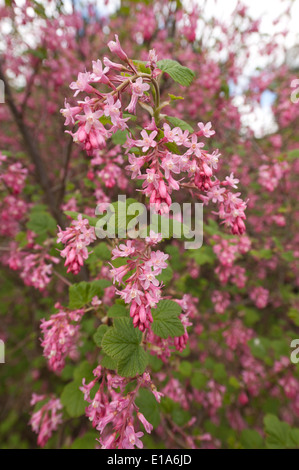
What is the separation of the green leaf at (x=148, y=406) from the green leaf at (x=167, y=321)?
81cm

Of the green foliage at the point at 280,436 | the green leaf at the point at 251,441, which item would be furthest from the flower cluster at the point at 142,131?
the green leaf at the point at 251,441

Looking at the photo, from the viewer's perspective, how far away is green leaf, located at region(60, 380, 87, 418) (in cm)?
188

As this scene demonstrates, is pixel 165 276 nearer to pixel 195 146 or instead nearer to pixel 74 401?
pixel 195 146

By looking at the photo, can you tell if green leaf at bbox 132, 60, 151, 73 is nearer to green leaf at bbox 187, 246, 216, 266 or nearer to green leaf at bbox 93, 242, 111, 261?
green leaf at bbox 93, 242, 111, 261

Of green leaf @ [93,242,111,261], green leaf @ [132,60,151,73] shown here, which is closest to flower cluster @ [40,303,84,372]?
green leaf @ [93,242,111,261]

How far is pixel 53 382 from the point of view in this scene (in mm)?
5398

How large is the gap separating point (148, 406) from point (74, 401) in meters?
0.55

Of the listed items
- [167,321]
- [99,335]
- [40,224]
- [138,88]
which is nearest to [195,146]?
[138,88]

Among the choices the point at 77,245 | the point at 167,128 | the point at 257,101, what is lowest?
the point at 77,245

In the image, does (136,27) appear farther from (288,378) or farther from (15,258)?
(288,378)

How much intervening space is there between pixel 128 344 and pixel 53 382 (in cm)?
504

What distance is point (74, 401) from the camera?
1942 mm

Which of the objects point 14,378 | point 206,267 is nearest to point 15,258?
point 206,267

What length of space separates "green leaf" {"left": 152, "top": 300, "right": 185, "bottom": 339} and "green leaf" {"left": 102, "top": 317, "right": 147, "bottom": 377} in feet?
0.45
